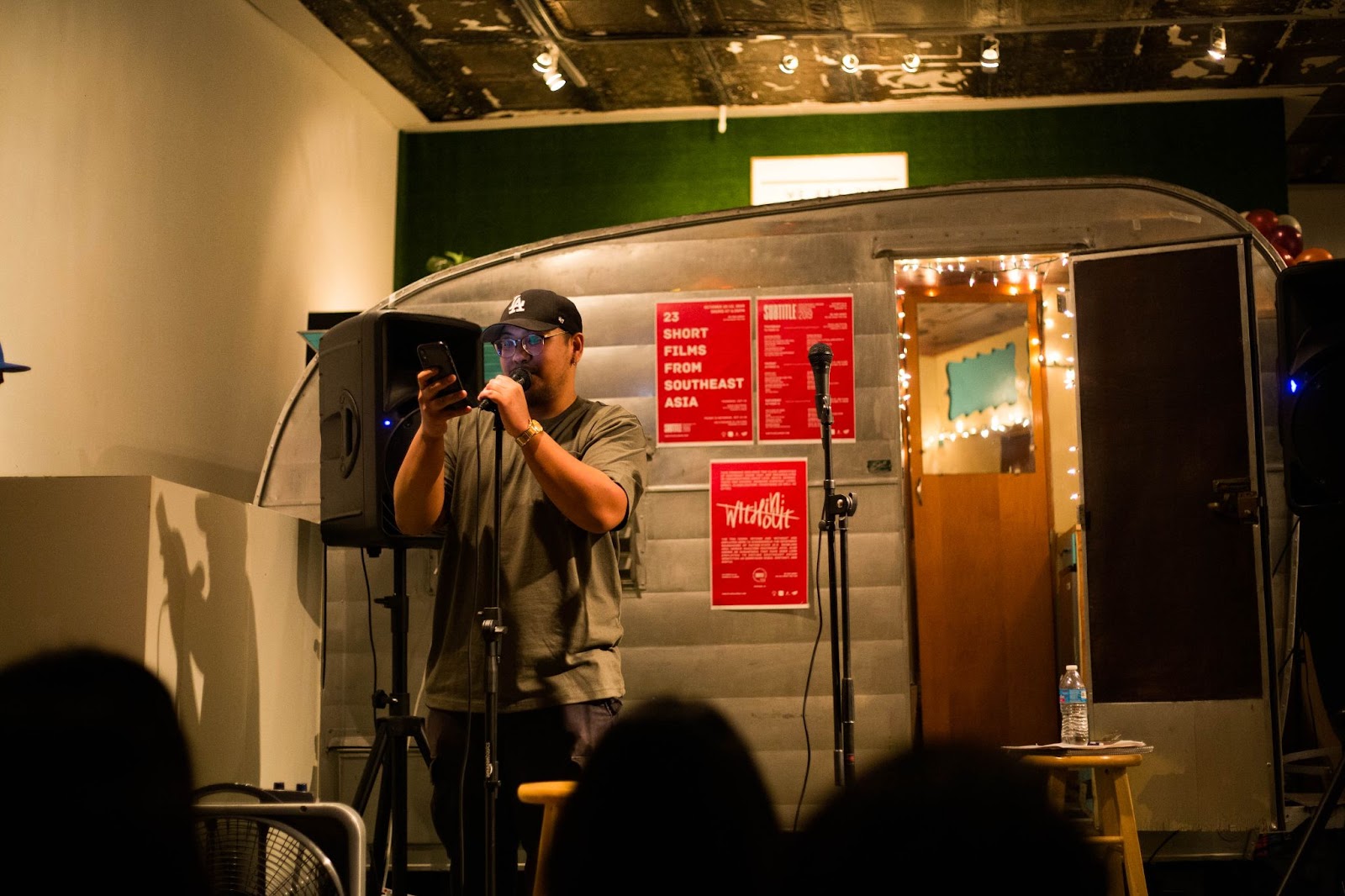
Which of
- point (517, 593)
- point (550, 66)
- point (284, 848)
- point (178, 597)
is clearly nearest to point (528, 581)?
point (517, 593)

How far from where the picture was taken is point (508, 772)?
10.2 ft

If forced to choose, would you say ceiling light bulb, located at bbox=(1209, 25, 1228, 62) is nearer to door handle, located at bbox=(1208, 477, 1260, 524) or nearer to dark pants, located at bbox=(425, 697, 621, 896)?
door handle, located at bbox=(1208, 477, 1260, 524)

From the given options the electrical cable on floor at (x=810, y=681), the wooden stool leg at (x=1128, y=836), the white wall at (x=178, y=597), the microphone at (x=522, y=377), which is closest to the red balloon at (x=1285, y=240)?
the electrical cable on floor at (x=810, y=681)

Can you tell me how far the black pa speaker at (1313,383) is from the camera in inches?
122

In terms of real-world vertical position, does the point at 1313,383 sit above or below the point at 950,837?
above

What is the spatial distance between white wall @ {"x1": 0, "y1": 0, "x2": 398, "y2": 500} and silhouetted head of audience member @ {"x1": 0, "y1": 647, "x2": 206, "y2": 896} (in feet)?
11.4

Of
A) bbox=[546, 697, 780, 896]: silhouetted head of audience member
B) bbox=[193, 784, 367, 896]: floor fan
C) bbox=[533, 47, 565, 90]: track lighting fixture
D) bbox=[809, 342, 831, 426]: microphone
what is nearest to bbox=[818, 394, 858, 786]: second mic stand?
bbox=[809, 342, 831, 426]: microphone

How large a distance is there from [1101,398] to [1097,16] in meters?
3.15

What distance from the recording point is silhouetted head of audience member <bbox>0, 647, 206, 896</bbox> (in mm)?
1132

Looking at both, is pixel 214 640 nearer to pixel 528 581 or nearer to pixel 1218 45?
pixel 528 581

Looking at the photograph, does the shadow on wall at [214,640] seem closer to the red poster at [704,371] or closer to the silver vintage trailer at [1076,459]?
the silver vintage trailer at [1076,459]

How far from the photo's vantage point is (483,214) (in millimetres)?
8430

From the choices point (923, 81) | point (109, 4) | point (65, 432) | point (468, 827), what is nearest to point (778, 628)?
point (468, 827)

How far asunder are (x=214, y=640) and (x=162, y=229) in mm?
3223
